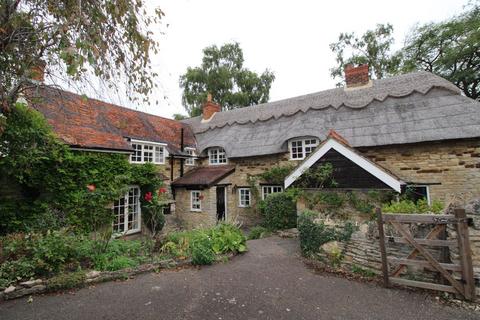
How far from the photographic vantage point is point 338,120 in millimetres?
11922

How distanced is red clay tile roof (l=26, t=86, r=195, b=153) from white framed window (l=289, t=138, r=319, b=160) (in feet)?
24.6

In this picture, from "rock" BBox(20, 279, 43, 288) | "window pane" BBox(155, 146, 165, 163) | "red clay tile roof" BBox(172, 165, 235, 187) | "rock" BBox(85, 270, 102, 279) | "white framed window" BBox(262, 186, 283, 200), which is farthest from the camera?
"window pane" BBox(155, 146, 165, 163)

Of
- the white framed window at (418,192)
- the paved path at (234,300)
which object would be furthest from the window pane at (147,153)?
the white framed window at (418,192)

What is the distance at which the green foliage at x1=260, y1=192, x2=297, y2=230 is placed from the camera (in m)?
9.99

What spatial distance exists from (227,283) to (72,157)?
7.34 metres

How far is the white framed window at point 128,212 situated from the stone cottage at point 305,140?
28cm

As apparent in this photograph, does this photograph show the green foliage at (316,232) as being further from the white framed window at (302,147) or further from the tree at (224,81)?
the tree at (224,81)

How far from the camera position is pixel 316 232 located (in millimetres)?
5973

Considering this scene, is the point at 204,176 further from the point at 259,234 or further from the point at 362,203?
the point at 362,203

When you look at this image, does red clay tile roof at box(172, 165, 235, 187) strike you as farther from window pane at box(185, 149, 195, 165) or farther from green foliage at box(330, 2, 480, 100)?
green foliage at box(330, 2, 480, 100)

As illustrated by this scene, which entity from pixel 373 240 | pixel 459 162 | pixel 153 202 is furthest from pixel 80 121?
pixel 459 162

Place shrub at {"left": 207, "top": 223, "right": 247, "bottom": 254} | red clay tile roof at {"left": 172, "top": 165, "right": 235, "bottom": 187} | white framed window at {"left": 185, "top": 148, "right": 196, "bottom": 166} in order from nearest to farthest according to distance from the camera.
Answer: shrub at {"left": 207, "top": 223, "right": 247, "bottom": 254}
red clay tile roof at {"left": 172, "top": 165, "right": 235, "bottom": 187}
white framed window at {"left": 185, "top": 148, "right": 196, "bottom": 166}

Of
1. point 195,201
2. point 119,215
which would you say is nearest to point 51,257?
point 119,215

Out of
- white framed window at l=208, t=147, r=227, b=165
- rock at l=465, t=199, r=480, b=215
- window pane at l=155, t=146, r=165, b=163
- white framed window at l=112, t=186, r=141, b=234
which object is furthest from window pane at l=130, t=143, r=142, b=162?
rock at l=465, t=199, r=480, b=215
